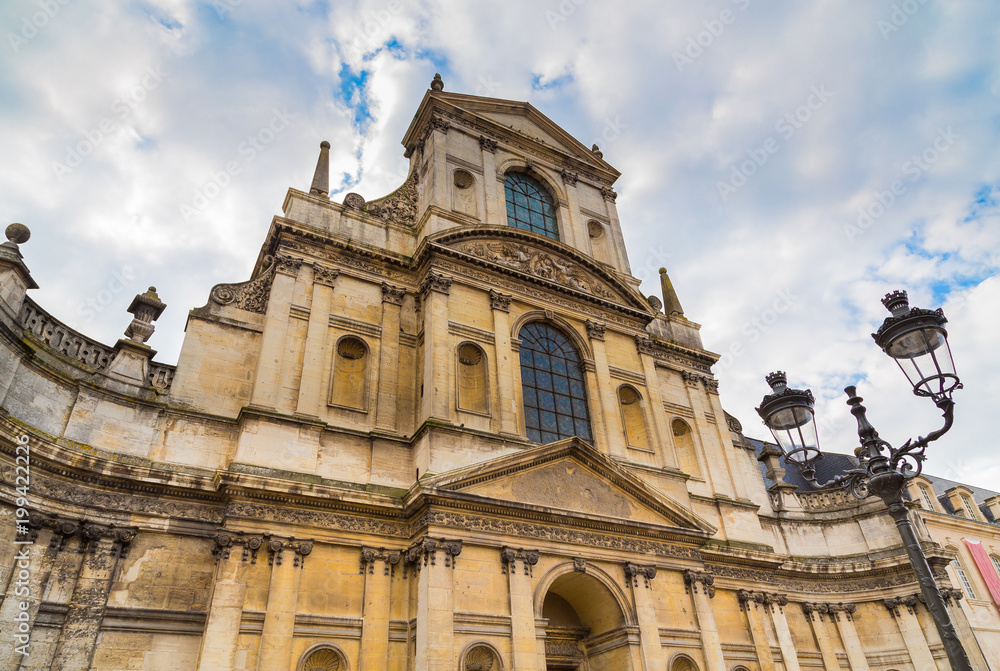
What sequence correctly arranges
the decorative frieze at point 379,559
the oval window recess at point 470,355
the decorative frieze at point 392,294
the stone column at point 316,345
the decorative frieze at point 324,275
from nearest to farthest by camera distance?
the decorative frieze at point 379,559 < the stone column at point 316,345 < the decorative frieze at point 324,275 < the oval window recess at point 470,355 < the decorative frieze at point 392,294

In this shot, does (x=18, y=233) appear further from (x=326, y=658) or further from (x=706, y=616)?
(x=706, y=616)

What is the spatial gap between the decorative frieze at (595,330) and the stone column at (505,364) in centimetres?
252

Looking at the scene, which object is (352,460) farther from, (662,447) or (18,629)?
(662,447)

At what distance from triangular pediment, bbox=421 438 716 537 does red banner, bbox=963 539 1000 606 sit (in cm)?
1730

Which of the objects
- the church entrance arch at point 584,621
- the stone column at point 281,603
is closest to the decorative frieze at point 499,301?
the church entrance arch at point 584,621

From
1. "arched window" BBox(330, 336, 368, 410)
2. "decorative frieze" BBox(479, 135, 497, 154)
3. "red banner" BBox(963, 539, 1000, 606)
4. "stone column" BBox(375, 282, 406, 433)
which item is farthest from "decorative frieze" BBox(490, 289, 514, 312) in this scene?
"red banner" BBox(963, 539, 1000, 606)

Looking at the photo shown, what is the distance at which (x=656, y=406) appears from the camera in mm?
17609

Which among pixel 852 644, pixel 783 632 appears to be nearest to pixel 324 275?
pixel 783 632

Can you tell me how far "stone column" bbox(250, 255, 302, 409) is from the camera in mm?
13203

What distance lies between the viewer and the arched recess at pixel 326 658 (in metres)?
11.0

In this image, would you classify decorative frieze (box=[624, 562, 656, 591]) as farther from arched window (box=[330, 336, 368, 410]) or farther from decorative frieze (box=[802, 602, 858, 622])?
decorative frieze (box=[802, 602, 858, 622])

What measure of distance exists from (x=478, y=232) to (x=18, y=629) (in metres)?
12.2

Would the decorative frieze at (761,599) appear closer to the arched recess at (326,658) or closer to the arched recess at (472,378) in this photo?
the arched recess at (472,378)

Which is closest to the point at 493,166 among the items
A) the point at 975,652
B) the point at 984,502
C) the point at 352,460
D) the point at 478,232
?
the point at 478,232
